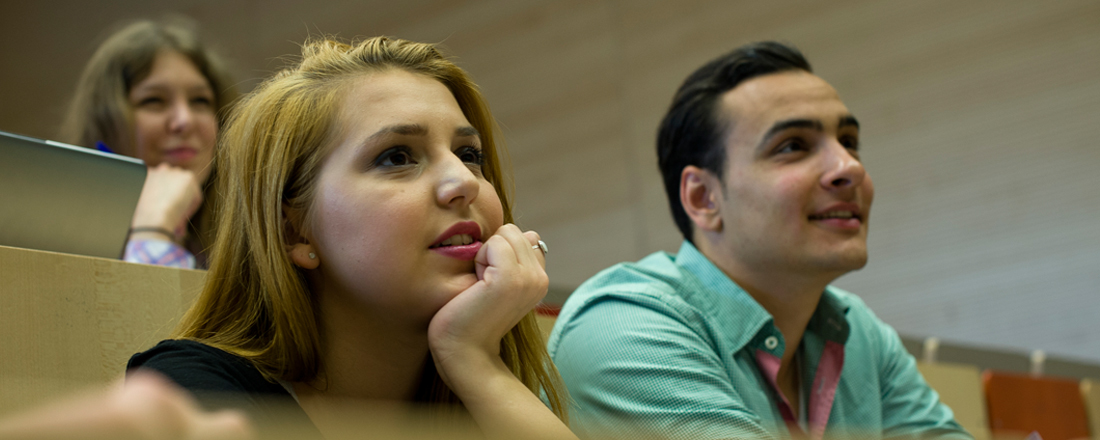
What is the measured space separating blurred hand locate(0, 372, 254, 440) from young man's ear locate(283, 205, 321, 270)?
1.86ft

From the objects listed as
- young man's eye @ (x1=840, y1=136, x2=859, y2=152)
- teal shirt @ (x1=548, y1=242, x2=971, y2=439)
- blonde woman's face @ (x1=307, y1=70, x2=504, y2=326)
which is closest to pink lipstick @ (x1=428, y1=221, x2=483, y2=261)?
blonde woman's face @ (x1=307, y1=70, x2=504, y2=326)

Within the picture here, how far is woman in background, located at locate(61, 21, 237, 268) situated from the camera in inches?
65.4

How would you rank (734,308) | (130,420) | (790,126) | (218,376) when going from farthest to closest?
(790,126) < (734,308) < (218,376) < (130,420)

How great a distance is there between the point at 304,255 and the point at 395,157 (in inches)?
5.1

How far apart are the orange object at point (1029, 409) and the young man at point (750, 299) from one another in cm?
37

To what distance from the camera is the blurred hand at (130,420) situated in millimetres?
247

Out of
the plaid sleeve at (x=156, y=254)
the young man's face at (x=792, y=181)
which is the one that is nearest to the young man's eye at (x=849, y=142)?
the young man's face at (x=792, y=181)

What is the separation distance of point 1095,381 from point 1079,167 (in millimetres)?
631

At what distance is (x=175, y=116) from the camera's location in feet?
5.57

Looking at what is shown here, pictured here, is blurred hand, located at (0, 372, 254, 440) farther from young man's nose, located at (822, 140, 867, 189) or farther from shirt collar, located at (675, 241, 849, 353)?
young man's nose, located at (822, 140, 867, 189)

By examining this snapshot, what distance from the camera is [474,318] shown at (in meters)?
0.86

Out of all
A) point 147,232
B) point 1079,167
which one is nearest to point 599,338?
point 147,232

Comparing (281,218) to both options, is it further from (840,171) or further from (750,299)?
(840,171)

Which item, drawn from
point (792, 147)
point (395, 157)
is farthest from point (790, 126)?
point (395, 157)
